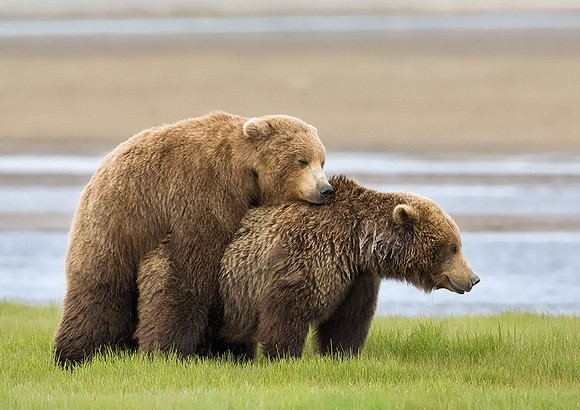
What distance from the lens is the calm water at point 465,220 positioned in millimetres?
12023

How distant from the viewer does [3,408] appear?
618 cm

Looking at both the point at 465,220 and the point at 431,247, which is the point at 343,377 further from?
the point at 465,220

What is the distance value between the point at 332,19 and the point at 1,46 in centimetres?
1020

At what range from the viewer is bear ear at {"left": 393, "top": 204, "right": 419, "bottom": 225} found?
7469 mm

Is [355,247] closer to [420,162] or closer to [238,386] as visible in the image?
[238,386]

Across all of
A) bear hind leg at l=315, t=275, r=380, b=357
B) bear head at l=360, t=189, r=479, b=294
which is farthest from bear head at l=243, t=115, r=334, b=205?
bear hind leg at l=315, t=275, r=380, b=357

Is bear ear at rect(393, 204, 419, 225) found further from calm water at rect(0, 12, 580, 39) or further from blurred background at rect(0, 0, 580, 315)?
calm water at rect(0, 12, 580, 39)

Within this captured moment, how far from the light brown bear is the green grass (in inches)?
9.8

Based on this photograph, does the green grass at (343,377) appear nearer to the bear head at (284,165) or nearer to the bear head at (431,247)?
the bear head at (431,247)

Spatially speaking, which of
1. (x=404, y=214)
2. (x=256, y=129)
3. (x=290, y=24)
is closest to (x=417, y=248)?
(x=404, y=214)

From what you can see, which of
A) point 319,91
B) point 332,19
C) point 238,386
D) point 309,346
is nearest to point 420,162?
point 319,91

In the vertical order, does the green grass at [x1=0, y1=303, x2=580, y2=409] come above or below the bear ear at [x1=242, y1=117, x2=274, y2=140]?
below

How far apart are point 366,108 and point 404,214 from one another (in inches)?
648

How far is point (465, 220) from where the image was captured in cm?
1542
